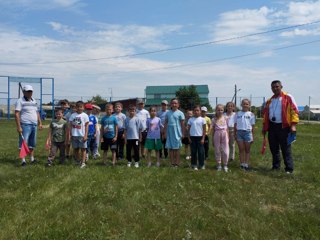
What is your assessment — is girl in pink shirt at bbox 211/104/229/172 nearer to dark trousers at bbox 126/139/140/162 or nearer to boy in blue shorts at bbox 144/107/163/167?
boy in blue shorts at bbox 144/107/163/167

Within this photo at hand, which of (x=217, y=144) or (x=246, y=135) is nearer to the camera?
(x=217, y=144)

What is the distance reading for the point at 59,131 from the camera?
10.2m

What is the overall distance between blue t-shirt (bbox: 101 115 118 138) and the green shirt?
0.97 m

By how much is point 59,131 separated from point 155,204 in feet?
15.1

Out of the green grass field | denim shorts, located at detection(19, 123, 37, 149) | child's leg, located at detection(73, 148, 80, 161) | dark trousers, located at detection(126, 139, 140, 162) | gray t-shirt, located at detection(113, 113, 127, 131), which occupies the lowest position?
the green grass field

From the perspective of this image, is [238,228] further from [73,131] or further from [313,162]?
[313,162]

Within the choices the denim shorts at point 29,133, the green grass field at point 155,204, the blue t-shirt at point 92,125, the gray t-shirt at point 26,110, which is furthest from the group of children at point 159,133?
the blue t-shirt at point 92,125

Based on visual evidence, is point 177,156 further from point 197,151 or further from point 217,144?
point 217,144

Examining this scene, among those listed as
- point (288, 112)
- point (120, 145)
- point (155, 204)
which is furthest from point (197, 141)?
point (155, 204)

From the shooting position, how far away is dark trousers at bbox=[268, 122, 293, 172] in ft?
30.6

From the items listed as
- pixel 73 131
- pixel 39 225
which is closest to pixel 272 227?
pixel 39 225

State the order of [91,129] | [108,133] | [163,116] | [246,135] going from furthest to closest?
[91,129] < [163,116] < [108,133] < [246,135]

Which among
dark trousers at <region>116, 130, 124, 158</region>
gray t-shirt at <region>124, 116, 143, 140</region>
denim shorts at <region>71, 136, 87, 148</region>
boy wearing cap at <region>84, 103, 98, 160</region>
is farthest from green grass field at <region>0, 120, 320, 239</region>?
boy wearing cap at <region>84, 103, 98, 160</region>

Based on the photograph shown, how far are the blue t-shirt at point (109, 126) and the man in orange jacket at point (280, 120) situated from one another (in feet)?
12.2
